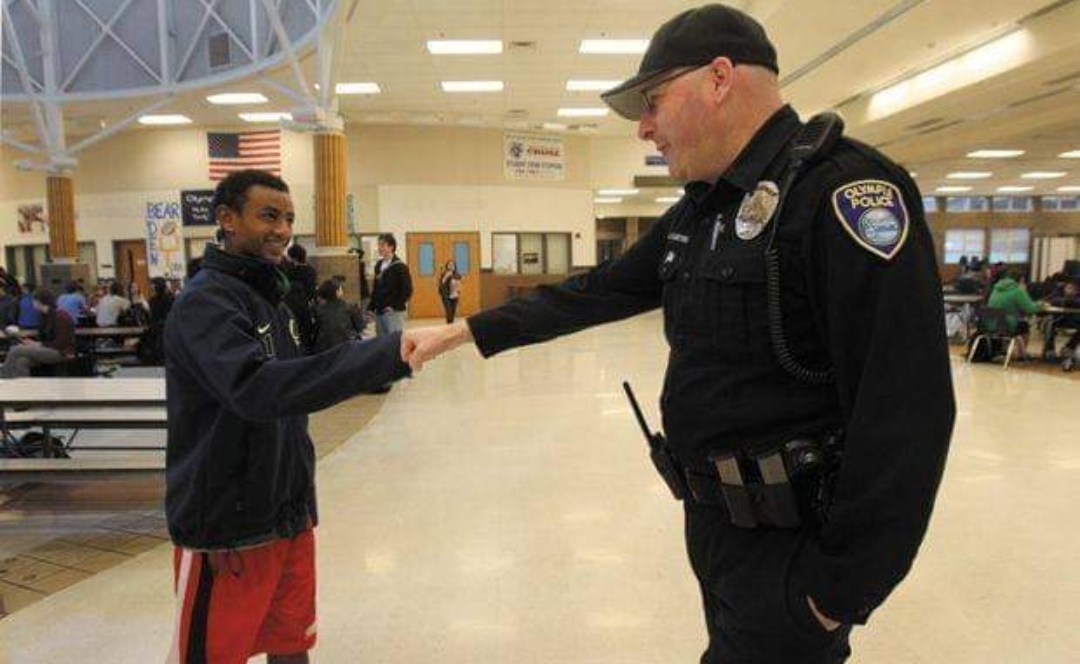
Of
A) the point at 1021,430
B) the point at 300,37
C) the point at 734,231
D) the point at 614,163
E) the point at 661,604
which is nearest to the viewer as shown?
the point at 734,231

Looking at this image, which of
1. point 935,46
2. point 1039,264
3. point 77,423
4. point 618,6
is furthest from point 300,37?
point 1039,264

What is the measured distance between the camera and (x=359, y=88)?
49.1 ft

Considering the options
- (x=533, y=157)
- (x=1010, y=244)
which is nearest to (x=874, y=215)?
(x=533, y=157)

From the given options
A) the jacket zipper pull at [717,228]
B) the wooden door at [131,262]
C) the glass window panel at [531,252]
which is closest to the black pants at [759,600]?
the jacket zipper pull at [717,228]

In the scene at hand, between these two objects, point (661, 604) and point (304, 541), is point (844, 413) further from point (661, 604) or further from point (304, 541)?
point (661, 604)

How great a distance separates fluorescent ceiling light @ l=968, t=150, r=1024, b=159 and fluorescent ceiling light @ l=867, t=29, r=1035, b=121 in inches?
278

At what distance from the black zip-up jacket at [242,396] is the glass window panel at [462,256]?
17.3 meters

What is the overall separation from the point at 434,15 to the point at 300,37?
3.06 metres

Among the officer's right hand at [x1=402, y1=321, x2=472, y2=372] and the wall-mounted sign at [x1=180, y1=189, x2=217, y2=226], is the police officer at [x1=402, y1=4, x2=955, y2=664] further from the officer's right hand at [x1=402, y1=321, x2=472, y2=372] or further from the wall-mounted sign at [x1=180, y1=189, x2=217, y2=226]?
the wall-mounted sign at [x1=180, y1=189, x2=217, y2=226]

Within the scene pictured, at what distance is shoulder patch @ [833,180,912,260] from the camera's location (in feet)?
3.36

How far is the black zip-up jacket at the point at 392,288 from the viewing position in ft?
30.1

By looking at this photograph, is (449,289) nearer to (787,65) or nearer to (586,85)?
(586,85)

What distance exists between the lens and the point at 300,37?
1204cm

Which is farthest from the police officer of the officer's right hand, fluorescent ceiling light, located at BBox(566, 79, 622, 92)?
fluorescent ceiling light, located at BBox(566, 79, 622, 92)
